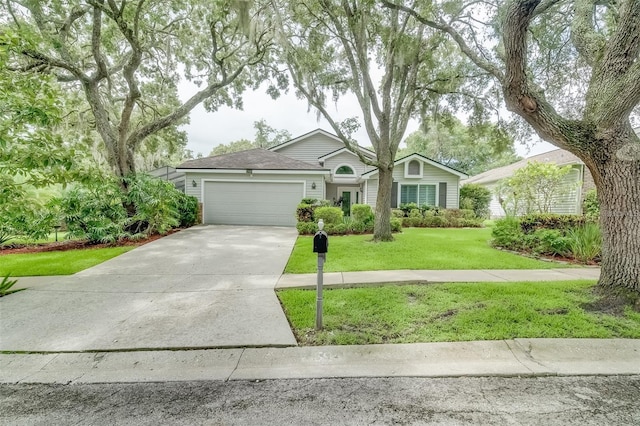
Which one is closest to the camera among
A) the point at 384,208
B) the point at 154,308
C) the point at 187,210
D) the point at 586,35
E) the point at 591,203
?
the point at 154,308

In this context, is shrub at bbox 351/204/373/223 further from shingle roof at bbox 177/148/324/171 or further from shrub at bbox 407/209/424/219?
shrub at bbox 407/209/424/219

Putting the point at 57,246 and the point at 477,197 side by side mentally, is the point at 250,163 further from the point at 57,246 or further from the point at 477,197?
the point at 477,197

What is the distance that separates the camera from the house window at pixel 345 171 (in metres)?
18.6

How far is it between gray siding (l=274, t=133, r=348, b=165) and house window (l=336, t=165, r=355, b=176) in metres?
1.89

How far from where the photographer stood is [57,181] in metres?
4.85

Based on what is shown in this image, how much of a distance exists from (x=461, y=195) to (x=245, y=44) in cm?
1457

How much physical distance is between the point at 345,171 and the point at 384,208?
30.8 ft

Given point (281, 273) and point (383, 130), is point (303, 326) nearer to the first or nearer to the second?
point (281, 273)

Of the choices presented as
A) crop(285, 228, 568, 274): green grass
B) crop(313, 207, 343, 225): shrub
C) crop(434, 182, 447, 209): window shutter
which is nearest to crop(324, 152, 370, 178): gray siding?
crop(434, 182, 447, 209): window shutter

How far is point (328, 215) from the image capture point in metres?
11.6

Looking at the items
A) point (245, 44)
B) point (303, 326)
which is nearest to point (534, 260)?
point (303, 326)

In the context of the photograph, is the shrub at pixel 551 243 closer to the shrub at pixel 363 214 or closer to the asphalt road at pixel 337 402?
the shrub at pixel 363 214

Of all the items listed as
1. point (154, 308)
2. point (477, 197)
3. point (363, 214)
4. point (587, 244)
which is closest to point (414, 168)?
point (477, 197)

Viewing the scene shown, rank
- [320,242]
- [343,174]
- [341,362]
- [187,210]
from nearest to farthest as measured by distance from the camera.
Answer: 1. [341,362]
2. [320,242]
3. [187,210]
4. [343,174]
